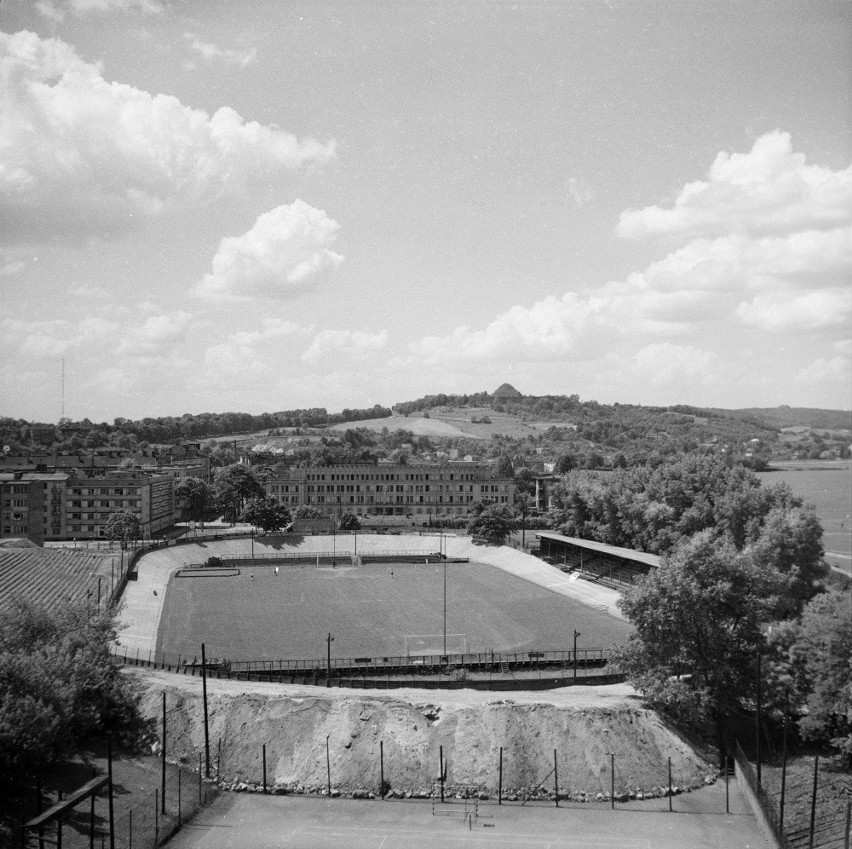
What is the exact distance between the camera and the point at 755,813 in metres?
21.0

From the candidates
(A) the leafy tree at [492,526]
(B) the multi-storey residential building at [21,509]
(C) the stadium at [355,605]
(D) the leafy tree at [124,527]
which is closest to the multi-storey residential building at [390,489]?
(C) the stadium at [355,605]

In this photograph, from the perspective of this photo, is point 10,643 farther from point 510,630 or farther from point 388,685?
point 510,630

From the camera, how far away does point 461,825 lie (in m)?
20.0

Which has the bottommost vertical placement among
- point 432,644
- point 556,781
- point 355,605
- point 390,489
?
point 355,605

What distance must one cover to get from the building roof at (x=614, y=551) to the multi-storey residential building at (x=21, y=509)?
37740 millimetres

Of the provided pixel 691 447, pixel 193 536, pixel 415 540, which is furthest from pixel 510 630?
pixel 691 447

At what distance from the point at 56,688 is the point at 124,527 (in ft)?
138

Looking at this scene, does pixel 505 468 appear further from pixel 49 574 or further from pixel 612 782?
pixel 612 782

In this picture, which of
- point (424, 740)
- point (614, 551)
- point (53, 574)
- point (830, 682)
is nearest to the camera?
point (424, 740)

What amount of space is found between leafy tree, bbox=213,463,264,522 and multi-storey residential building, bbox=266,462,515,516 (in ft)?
6.11

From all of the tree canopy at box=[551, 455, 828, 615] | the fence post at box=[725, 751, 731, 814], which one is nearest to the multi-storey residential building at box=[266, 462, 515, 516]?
the tree canopy at box=[551, 455, 828, 615]

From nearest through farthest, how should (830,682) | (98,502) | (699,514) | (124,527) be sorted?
(830,682) < (699,514) < (124,527) < (98,502)

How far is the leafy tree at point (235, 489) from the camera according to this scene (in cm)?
8012

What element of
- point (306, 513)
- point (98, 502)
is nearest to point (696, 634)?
point (98, 502)
